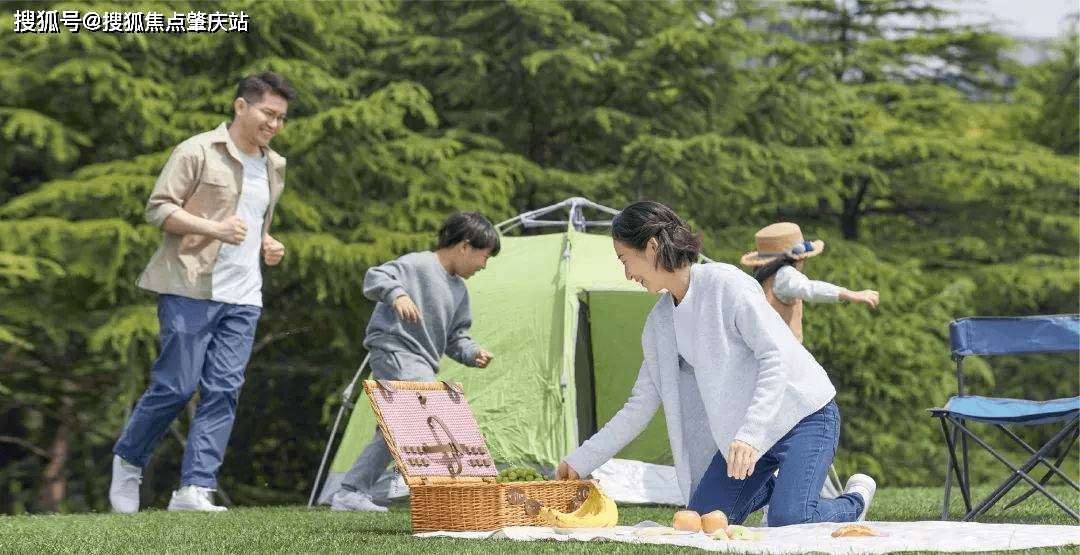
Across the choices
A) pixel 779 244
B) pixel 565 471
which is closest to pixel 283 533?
pixel 565 471

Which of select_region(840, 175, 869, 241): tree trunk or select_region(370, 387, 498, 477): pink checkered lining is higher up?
select_region(370, 387, 498, 477): pink checkered lining

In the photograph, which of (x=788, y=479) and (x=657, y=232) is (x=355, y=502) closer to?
(x=788, y=479)

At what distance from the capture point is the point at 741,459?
3344mm

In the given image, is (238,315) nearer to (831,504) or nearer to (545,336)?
(545,336)

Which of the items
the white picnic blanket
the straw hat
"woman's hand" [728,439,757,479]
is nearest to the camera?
the white picnic blanket

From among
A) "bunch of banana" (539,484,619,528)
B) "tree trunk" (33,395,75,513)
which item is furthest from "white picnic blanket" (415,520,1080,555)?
"tree trunk" (33,395,75,513)

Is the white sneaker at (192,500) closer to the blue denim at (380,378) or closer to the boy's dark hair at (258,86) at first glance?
the blue denim at (380,378)

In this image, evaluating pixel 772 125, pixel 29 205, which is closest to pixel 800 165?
pixel 772 125

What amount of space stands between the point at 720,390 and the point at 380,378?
1863mm

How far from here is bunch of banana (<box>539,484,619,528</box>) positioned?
3812mm

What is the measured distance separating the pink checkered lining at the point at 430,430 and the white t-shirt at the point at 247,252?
1110 mm

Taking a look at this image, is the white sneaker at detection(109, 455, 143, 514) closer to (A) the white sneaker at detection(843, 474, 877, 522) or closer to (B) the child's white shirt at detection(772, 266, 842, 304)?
(B) the child's white shirt at detection(772, 266, 842, 304)

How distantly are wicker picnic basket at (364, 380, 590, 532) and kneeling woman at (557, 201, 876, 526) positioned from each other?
0.67ft

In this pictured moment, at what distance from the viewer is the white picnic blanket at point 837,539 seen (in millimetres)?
3186
